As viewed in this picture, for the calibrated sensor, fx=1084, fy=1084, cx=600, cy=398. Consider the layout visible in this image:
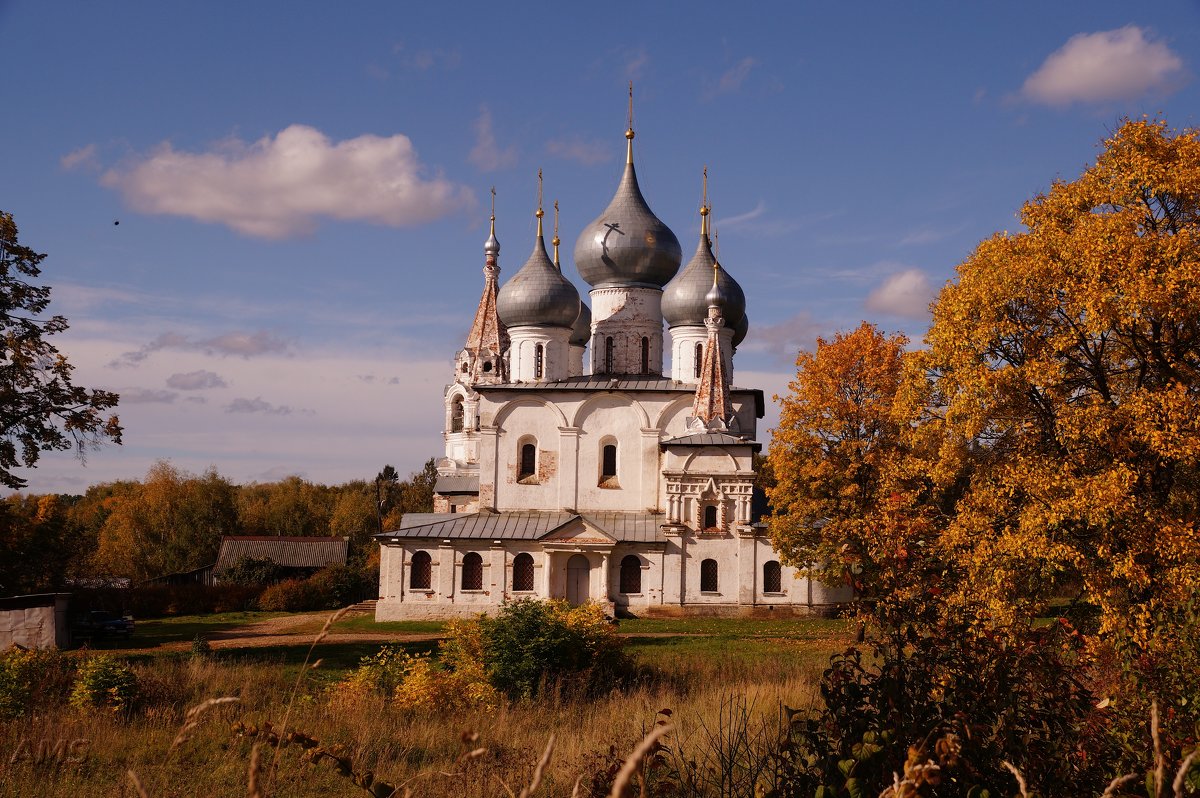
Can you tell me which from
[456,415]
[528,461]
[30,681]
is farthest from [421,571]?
[30,681]

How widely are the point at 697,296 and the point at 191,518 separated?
102 feet

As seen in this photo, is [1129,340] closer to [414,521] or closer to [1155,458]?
[1155,458]

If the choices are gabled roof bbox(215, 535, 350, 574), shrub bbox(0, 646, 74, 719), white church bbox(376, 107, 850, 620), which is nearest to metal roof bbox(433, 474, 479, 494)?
white church bbox(376, 107, 850, 620)

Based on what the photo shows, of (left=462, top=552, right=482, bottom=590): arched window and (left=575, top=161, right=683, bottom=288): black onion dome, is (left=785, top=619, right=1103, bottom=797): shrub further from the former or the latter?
(left=575, top=161, right=683, bottom=288): black onion dome

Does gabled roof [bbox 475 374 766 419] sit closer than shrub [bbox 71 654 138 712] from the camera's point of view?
No

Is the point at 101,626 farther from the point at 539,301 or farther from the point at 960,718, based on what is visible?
the point at 960,718

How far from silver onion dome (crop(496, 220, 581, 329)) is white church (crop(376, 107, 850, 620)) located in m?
0.05

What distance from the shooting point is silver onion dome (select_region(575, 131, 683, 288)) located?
35219 mm

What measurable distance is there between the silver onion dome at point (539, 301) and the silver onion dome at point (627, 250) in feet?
3.49

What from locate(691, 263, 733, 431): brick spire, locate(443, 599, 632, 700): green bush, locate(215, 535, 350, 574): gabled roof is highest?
locate(691, 263, 733, 431): brick spire

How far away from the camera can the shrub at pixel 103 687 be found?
38.3ft

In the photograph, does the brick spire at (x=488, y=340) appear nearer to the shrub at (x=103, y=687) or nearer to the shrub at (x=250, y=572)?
A: the shrub at (x=250, y=572)

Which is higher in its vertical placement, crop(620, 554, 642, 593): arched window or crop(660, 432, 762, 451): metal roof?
crop(660, 432, 762, 451): metal roof

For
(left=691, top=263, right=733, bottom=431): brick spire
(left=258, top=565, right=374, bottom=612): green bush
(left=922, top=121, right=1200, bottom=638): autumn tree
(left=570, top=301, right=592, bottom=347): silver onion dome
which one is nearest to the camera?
(left=922, top=121, right=1200, bottom=638): autumn tree
